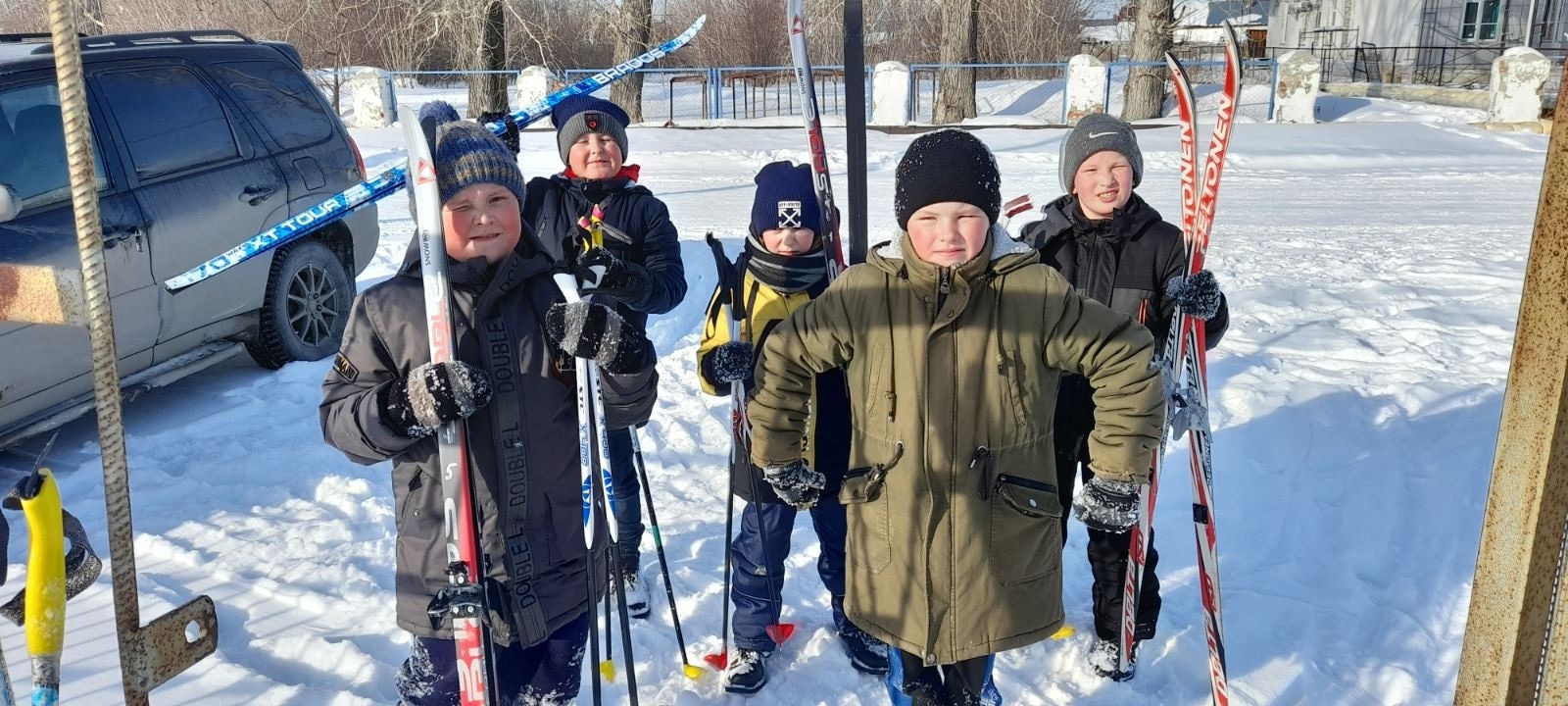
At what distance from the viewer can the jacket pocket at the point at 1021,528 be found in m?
2.30

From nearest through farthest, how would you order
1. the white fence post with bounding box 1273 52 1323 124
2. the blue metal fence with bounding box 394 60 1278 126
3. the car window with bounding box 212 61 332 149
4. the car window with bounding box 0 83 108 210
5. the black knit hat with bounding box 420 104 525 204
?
the black knit hat with bounding box 420 104 525 204, the car window with bounding box 0 83 108 210, the car window with bounding box 212 61 332 149, the white fence post with bounding box 1273 52 1323 124, the blue metal fence with bounding box 394 60 1278 126

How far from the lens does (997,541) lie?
2.35 m

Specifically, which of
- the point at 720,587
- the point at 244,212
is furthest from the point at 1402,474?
the point at 244,212

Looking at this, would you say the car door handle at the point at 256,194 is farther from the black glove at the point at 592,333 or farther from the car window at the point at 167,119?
the black glove at the point at 592,333

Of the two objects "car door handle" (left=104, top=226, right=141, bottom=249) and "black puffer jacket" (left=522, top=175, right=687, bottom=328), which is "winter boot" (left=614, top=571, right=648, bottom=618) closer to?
"black puffer jacket" (left=522, top=175, right=687, bottom=328)

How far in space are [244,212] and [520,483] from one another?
13.7 ft

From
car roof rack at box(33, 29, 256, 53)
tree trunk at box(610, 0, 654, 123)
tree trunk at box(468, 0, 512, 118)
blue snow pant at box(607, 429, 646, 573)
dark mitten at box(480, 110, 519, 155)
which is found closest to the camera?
blue snow pant at box(607, 429, 646, 573)

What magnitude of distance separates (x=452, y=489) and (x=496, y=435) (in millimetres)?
152

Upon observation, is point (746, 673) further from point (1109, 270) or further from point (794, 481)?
point (1109, 270)

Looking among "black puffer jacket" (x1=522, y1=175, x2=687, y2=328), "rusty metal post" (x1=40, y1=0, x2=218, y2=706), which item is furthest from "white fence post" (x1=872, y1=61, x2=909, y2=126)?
"rusty metal post" (x1=40, y1=0, x2=218, y2=706)

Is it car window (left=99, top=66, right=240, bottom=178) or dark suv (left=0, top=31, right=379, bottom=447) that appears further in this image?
car window (left=99, top=66, right=240, bottom=178)

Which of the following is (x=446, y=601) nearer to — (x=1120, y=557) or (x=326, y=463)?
(x=1120, y=557)

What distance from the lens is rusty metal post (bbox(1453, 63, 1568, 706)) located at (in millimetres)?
1561

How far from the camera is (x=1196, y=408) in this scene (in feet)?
10.3
